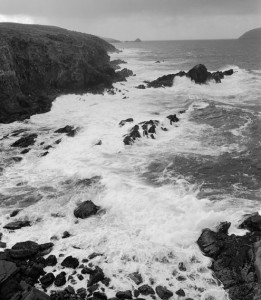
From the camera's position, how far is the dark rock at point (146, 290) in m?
13.1

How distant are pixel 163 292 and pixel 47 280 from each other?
14.8 ft

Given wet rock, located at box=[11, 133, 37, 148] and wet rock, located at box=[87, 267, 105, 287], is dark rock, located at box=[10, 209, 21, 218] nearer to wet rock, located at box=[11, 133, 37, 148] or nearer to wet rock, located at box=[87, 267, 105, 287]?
wet rock, located at box=[87, 267, 105, 287]

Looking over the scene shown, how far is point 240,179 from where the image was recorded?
22.0m

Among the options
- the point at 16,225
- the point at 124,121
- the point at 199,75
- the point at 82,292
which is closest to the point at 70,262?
the point at 82,292

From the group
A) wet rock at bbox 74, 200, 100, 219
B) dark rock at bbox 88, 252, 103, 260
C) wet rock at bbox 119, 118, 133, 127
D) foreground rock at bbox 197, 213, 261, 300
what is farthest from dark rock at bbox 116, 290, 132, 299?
wet rock at bbox 119, 118, 133, 127

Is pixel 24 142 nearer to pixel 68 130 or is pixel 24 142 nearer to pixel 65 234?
pixel 68 130

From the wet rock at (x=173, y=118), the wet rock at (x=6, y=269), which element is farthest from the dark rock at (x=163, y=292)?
the wet rock at (x=173, y=118)

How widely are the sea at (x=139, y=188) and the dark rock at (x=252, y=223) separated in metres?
0.40

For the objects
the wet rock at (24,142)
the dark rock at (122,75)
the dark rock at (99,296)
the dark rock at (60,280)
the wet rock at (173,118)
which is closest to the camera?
the dark rock at (99,296)

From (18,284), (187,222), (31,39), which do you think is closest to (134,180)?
(187,222)

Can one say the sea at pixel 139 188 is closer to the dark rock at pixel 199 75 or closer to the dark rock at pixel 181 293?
the dark rock at pixel 181 293

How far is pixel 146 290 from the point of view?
43.2 feet

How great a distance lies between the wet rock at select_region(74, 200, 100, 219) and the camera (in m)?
18.3

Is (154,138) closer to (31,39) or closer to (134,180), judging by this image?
(134,180)
